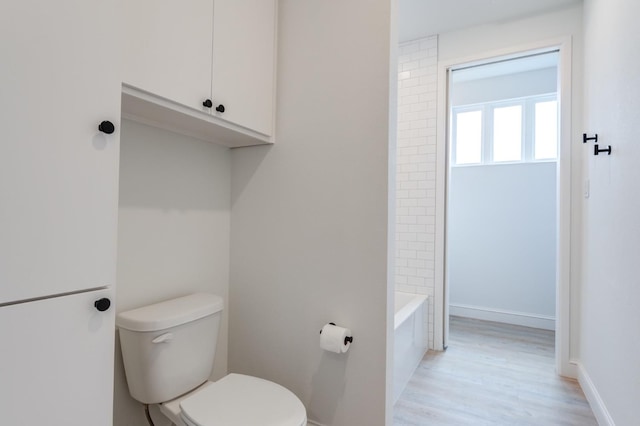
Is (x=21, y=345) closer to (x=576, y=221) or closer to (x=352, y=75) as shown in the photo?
(x=352, y=75)

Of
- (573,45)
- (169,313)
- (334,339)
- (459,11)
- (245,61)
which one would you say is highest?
(459,11)

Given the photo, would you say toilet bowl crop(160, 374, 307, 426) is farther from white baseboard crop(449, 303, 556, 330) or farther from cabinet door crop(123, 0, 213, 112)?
white baseboard crop(449, 303, 556, 330)

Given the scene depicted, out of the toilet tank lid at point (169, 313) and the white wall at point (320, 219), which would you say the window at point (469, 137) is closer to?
the white wall at point (320, 219)

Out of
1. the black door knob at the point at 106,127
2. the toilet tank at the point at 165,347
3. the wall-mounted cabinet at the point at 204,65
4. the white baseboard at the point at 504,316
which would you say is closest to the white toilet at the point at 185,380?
the toilet tank at the point at 165,347

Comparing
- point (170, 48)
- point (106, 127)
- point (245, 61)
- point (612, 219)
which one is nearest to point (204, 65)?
point (170, 48)

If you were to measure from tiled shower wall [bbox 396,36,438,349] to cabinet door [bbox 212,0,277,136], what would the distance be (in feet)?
5.62

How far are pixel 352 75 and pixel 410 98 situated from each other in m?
1.72

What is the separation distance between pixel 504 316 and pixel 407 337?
2.06 m

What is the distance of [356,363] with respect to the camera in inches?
59.0

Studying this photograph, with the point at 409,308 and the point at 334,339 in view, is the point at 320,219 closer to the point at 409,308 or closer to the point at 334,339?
the point at 334,339

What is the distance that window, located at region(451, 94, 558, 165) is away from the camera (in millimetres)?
3834

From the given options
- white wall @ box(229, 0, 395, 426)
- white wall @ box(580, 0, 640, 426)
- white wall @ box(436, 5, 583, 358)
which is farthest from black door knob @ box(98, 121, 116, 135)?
white wall @ box(436, 5, 583, 358)

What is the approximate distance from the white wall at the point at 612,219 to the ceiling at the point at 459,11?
345mm

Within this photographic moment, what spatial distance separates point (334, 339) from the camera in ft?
4.75
